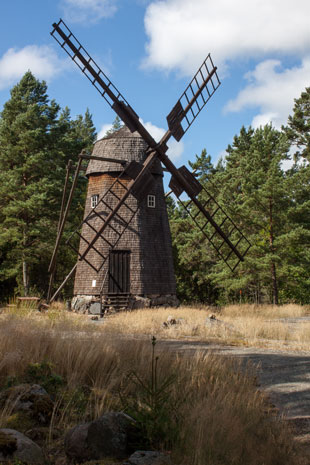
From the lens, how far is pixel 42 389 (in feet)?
17.5

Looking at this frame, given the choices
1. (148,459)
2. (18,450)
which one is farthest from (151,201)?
(148,459)

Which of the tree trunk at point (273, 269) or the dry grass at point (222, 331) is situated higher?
the tree trunk at point (273, 269)

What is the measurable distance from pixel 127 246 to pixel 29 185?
1136 centimetres

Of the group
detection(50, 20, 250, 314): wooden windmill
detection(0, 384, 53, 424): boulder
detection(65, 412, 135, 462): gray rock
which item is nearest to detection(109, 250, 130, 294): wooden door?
detection(50, 20, 250, 314): wooden windmill

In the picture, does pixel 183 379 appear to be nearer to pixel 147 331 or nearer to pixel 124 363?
pixel 124 363

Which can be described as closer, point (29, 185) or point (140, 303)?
point (140, 303)

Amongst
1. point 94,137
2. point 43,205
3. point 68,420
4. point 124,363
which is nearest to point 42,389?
point 68,420

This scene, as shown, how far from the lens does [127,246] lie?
2053 centimetres

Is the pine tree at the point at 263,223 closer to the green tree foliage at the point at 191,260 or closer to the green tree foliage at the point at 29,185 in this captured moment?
the green tree foliage at the point at 191,260

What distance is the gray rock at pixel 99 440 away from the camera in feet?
13.8

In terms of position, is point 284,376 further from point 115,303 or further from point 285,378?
point 115,303

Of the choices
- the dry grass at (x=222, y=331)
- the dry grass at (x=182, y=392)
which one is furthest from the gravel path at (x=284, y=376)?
the dry grass at (x=222, y=331)

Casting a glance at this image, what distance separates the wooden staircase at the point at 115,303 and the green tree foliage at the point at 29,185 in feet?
32.4

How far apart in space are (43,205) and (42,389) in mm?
26080
